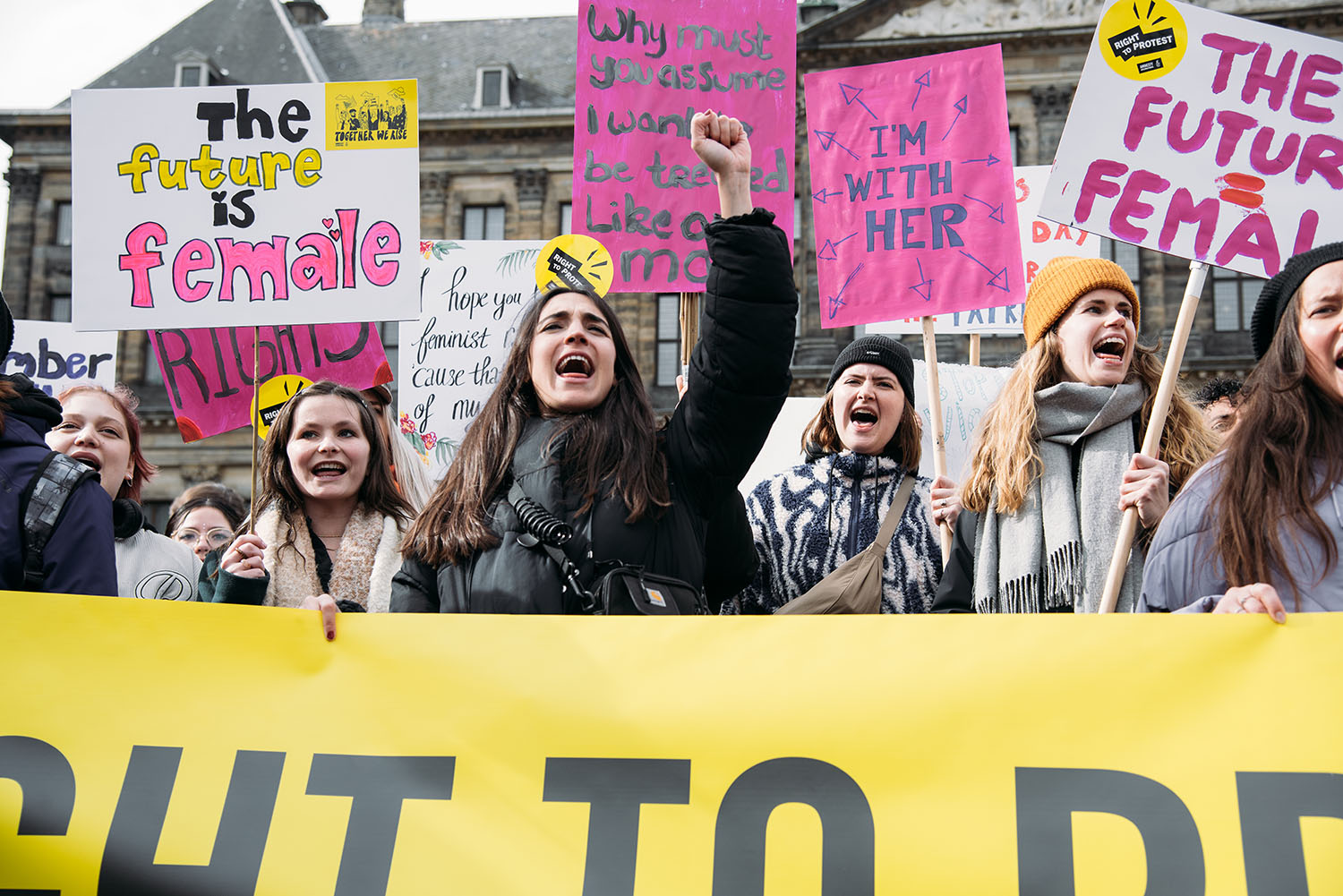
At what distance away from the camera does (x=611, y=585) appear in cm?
225

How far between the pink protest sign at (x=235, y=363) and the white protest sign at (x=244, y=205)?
1.20 metres

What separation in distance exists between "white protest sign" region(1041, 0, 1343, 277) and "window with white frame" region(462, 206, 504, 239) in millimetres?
22935

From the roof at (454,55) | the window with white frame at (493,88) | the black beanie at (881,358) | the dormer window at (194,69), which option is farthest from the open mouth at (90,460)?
the dormer window at (194,69)

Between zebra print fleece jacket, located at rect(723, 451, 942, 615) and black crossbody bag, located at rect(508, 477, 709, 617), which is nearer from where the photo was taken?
black crossbody bag, located at rect(508, 477, 709, 617)

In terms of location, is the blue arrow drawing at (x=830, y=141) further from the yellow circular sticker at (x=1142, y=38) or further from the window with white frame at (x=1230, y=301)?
the window with white frame at (x=1230, y=301)

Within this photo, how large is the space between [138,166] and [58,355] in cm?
325

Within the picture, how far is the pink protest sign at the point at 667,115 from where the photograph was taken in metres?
4.18

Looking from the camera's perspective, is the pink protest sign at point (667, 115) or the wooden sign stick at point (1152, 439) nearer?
the wooden sign stick at point (1152, 439)

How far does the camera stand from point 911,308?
13.3ft

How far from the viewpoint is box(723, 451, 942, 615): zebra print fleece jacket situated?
3.43 meters

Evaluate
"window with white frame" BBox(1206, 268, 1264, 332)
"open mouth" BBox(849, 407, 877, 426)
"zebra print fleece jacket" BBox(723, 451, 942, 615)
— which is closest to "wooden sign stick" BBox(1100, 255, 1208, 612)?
"zebra print fleece jacket" BBox(723, 451, 942, 615)

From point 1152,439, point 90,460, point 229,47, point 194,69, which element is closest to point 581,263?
point 90,460

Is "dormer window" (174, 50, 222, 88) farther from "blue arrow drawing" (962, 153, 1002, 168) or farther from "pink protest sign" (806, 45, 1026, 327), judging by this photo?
"blue arrow drawing" (962, 153, 1002, 168)

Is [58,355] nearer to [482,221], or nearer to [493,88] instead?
[482,221]
